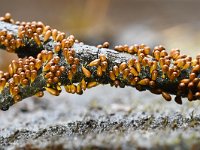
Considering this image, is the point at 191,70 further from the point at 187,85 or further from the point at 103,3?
the point at 103,3

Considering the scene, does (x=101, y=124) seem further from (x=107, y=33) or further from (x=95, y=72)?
(x=107, y=33)

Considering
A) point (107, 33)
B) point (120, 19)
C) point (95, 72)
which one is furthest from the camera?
point (120, 19)

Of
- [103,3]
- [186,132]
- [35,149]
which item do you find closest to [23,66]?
[35,149]

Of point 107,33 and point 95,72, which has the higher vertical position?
point 107,33

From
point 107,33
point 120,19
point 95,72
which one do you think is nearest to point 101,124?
point 95,72

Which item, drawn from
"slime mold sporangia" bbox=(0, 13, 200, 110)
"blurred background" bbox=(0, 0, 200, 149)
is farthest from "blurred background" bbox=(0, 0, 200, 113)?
"slime mold sporangia" bbox=(0, 13, 200, 110)

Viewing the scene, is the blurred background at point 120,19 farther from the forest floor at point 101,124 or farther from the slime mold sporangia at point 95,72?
the slime mold sporangia at point 95,72
